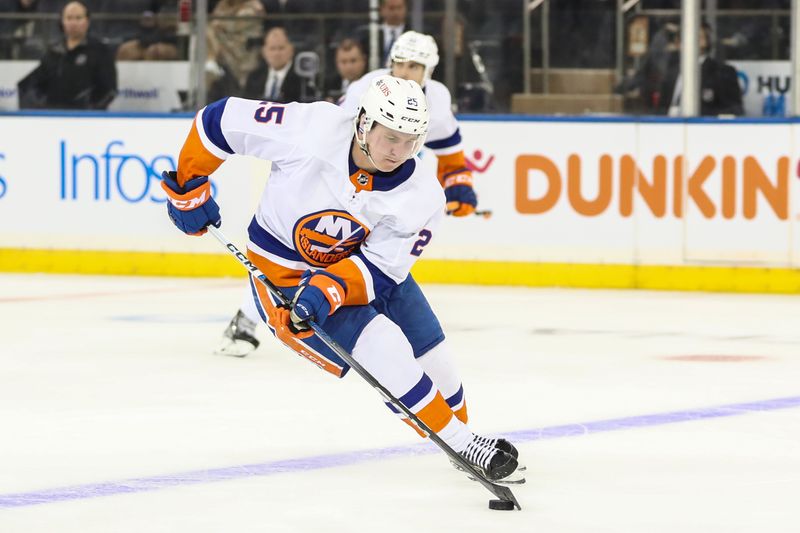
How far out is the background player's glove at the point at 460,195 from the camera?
6.44 meters

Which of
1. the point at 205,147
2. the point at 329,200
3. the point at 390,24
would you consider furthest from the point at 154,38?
the point at 329,200

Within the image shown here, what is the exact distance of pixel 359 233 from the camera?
3941 mm

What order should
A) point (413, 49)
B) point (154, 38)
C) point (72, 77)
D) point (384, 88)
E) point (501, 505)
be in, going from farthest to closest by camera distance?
point (72, 77)
point (154, 38)
point (413, 49)
point (384, 88)
point (501, 505)

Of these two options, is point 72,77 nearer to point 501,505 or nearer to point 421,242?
point 421,242

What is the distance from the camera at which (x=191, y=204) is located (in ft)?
13.8

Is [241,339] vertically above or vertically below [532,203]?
below

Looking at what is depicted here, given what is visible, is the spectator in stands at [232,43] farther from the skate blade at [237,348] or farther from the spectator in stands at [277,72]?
the skate blade at [237,348]

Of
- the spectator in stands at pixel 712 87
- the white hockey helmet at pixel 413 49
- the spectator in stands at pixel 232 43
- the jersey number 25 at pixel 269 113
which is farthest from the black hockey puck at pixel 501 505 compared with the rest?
the spectator in stands at pixel 232 43

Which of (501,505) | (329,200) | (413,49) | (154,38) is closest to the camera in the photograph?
(501,505)

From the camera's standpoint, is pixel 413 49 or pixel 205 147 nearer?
pixel 205 147

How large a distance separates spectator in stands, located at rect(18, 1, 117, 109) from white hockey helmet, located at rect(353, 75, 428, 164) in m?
5.48

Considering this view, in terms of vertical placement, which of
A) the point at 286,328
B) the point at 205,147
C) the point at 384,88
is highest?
the point at 384,88

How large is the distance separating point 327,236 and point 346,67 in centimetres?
488

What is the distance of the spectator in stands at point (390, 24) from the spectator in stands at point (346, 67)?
75 millimetres
